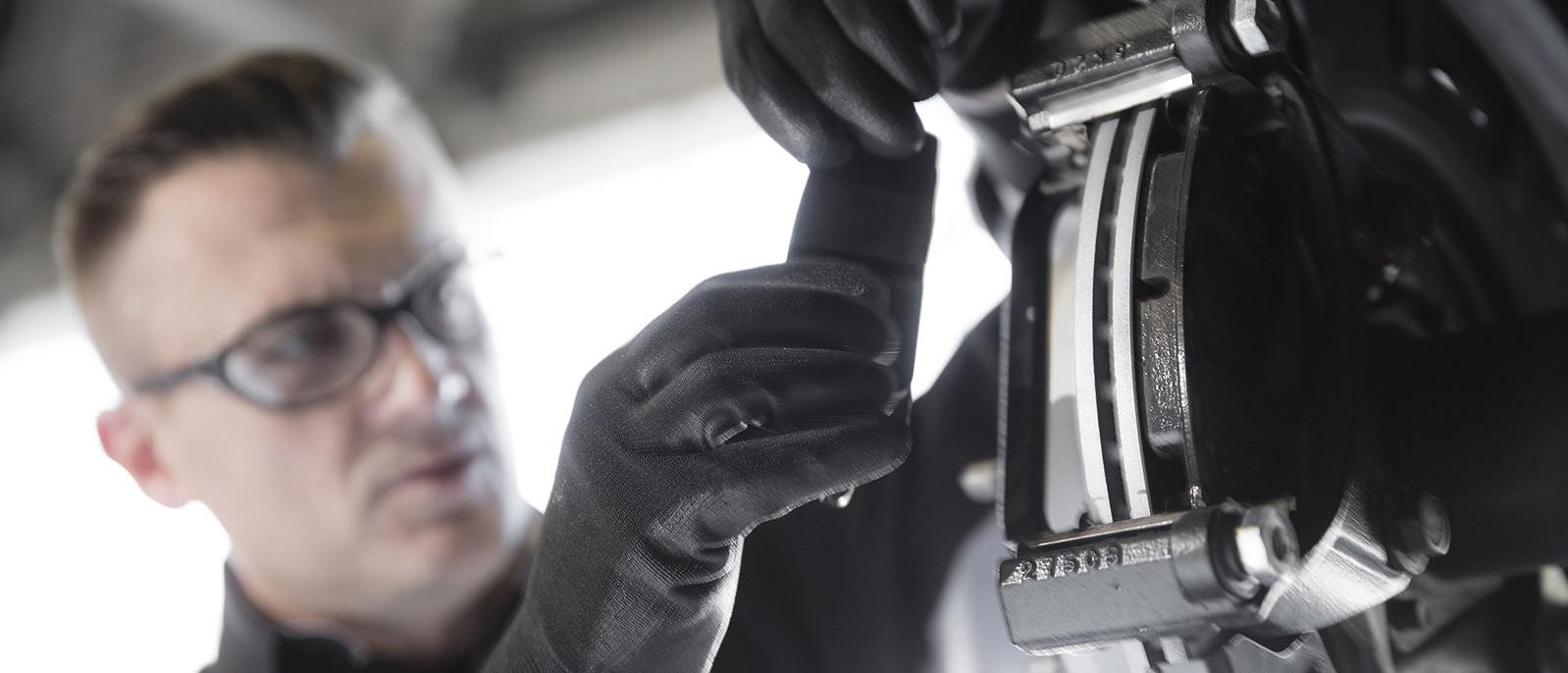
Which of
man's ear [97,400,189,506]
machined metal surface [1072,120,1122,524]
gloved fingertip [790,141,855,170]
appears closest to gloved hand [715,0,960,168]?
gloved fingertip [790,141,855,170]

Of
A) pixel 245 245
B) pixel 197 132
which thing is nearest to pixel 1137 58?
pixel 245 245

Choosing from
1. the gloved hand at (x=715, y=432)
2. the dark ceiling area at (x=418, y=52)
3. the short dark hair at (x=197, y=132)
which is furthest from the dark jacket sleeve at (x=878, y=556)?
the dark ceiling area at (x=418, y=52)

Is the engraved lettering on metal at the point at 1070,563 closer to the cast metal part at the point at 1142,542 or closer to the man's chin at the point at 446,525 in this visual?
the cast metal part at the point at 1142,542

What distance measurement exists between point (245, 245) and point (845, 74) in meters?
0.91

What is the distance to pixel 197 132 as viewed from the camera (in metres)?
1.39

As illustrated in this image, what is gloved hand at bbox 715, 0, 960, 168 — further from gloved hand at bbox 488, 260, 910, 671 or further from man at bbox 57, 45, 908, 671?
man at bbox 57, 45, 908, 671

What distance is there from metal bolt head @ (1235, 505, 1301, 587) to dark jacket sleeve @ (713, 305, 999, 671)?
43 cm

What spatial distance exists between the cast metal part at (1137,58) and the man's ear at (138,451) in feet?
4.05

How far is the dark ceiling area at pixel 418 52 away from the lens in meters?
3.06

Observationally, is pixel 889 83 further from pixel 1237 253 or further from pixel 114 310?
pixel 114 310

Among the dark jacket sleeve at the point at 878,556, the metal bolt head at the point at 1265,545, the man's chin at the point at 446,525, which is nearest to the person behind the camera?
Answer: the metal bolt head at the point at 1265,545

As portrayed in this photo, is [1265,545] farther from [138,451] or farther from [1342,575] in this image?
[138,451]

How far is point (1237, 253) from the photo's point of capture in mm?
525

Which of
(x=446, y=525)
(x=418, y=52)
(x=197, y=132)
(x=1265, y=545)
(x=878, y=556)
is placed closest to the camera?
(x=1265, y=545)
